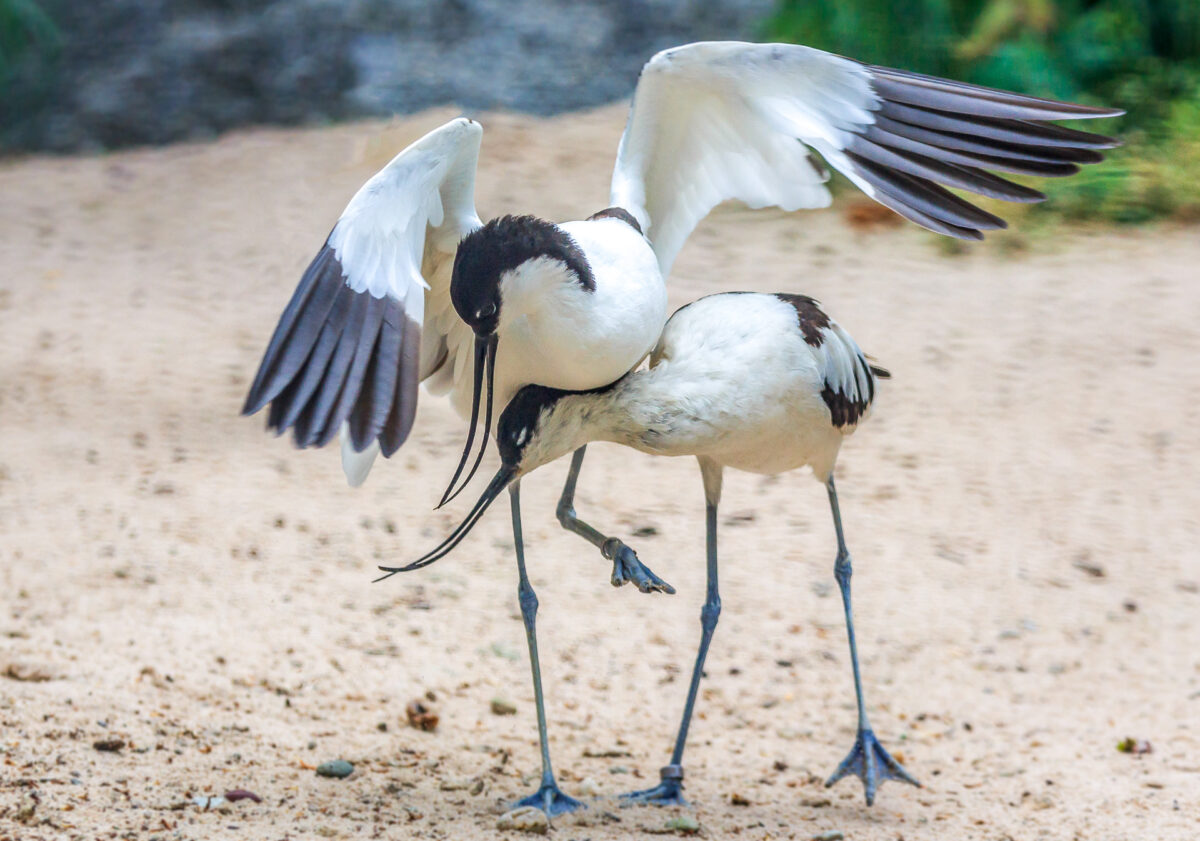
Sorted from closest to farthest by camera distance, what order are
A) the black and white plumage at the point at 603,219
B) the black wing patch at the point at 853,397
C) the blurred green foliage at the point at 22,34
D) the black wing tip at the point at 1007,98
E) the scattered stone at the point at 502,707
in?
the black and white plumage at the point at 603,219
the black wing tip at the point at 1007,98
the black wing patch at the point at 853,397
the scattered stone at the point at 502,707
the blurred green foliage at the point at 22,34

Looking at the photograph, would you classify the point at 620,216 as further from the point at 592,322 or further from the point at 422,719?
the point at 422,719

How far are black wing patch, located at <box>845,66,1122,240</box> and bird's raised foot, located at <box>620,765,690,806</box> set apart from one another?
4.95 ft

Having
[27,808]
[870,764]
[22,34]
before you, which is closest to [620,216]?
[870,764]

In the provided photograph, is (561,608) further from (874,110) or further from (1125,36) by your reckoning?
(1125,36)

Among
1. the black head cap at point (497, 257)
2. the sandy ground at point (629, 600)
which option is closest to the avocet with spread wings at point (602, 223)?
the black head cap at point (497, 257)

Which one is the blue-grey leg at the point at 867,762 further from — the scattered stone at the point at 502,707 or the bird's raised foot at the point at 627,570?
the scattered stone at the point at 502,707

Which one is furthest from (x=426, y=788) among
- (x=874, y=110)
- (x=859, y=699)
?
(x=874, y=110)

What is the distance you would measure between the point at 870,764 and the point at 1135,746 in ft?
2.59

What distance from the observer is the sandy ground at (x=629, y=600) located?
3355 mm

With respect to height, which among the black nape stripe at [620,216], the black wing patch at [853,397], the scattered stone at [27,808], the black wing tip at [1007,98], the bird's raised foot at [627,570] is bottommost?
the scattered stone at [27,808]

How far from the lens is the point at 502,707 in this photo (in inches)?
154

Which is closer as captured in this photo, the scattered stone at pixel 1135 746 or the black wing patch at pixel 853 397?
the black wing patch at pixel 853 397

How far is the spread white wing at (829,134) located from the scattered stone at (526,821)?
1645mm

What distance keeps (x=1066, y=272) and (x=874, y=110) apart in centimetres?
417
